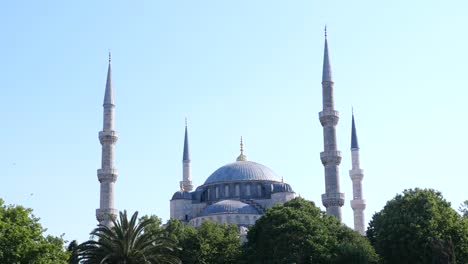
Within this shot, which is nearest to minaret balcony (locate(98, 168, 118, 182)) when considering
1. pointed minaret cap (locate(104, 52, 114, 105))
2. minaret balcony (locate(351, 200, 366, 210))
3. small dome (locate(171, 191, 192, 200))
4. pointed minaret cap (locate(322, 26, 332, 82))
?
pointed minaret cap (locate(104, 52, 114, 105))

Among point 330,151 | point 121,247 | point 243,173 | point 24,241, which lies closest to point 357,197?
point 330,151

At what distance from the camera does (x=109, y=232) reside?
41.3 m

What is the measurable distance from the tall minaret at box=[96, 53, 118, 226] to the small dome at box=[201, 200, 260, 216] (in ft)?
47.5

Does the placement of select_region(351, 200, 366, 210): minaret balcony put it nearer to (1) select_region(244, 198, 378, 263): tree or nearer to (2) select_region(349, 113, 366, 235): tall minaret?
(2) select_region(349, 113, 366, 235): tall minaret

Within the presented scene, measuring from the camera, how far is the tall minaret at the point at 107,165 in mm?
72000

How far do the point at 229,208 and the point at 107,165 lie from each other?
53.6ft

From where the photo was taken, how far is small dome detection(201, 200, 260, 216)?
274 ft

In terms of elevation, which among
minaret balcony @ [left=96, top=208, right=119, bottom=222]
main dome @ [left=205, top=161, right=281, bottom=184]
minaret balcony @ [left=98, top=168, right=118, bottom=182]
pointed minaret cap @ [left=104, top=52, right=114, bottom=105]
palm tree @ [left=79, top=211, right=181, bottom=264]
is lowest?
palm tree @ [left=79, top=211, right=181, bottom=264]

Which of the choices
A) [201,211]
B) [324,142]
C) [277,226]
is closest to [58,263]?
[277,226]

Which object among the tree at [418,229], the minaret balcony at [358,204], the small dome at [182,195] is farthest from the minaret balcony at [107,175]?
the tree at [418,229]

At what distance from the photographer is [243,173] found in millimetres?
93875

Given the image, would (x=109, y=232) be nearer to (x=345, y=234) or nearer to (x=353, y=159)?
(x=345, y=234)

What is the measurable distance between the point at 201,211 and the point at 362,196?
1888cm

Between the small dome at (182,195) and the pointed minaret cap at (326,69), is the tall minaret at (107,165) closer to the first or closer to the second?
the small dome at (182,195)
